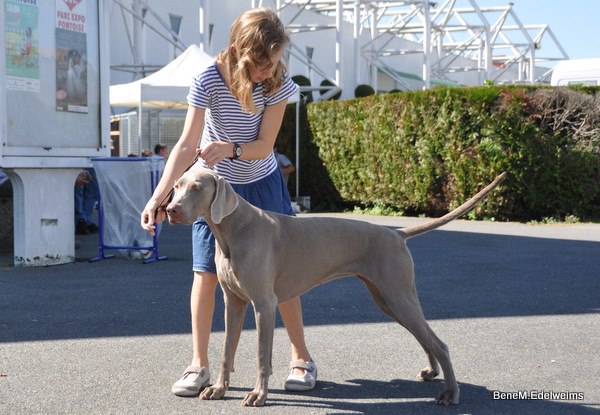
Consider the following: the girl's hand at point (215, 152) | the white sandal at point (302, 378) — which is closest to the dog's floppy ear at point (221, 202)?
the girl's hand at point (215, 152)

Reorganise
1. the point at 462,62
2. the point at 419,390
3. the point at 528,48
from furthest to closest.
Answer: the point at 462,62, the point at 528,48, the point at 419,390

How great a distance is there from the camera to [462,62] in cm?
4522

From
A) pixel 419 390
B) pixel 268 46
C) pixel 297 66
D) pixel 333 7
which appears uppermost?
pixel 333 7

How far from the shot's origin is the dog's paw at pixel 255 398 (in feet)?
13.8

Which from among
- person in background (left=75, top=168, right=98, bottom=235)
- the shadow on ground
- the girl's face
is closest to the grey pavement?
the shadow on ground

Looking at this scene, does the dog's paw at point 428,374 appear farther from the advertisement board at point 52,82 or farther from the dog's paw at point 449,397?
the advertisement board at point 52,82

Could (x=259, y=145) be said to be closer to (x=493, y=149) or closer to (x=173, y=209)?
(x=173, y=209)

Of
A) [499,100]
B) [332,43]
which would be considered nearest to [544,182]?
[499,100]

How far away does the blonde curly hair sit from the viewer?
13.9 ft

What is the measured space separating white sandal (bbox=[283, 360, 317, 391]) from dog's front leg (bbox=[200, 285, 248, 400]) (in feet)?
1.16

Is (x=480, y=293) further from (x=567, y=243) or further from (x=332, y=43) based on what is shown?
(x=332, y=43)

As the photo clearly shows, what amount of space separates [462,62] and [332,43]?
15564mm

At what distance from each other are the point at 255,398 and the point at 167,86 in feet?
36.3

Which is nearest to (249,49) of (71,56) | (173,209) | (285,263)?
(173,209)
